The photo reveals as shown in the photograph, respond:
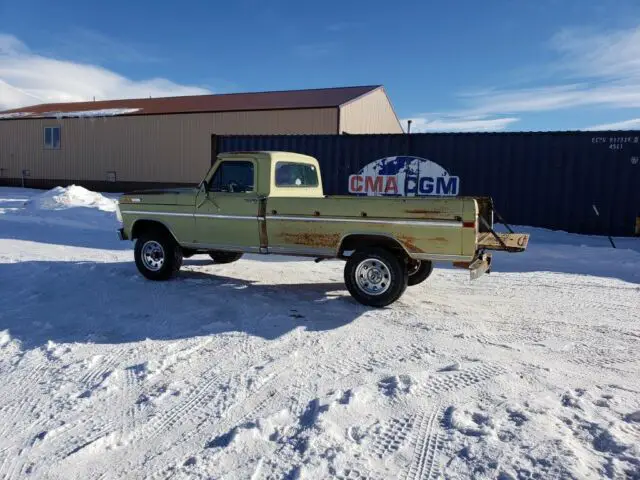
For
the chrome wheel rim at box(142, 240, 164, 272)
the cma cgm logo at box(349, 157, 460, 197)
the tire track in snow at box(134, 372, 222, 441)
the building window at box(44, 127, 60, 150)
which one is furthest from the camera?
the building window at box(44, 127, 60, 150)

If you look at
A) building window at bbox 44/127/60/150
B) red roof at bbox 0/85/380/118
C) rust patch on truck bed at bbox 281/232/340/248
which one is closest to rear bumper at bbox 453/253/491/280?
rust patch on truck bed at bbox 281/232/340/248

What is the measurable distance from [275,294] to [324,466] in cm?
391

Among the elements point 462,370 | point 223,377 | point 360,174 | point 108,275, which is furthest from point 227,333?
point 360,174

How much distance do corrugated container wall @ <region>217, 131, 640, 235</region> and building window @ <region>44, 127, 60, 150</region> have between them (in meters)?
20.3

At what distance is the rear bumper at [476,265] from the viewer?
18.6ft

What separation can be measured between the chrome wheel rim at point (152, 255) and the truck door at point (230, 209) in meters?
0.65

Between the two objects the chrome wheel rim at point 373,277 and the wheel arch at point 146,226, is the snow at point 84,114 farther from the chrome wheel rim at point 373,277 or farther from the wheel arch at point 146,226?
the chrome wheel rim at point 373,277

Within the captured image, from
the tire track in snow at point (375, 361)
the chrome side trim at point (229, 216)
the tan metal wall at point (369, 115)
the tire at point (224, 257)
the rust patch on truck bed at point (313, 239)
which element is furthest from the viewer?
the tan metal wall at point (369, 115)

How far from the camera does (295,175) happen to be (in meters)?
7.36

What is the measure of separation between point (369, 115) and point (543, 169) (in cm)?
1449

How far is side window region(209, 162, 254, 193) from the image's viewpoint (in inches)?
269

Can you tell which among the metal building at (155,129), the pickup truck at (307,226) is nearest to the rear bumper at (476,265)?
the pickup truck at (307,226)

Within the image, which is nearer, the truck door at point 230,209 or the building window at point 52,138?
the truck door at point 230,209

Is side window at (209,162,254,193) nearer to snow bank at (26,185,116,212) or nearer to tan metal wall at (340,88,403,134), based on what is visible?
snow bank at (26,185,116,212)
